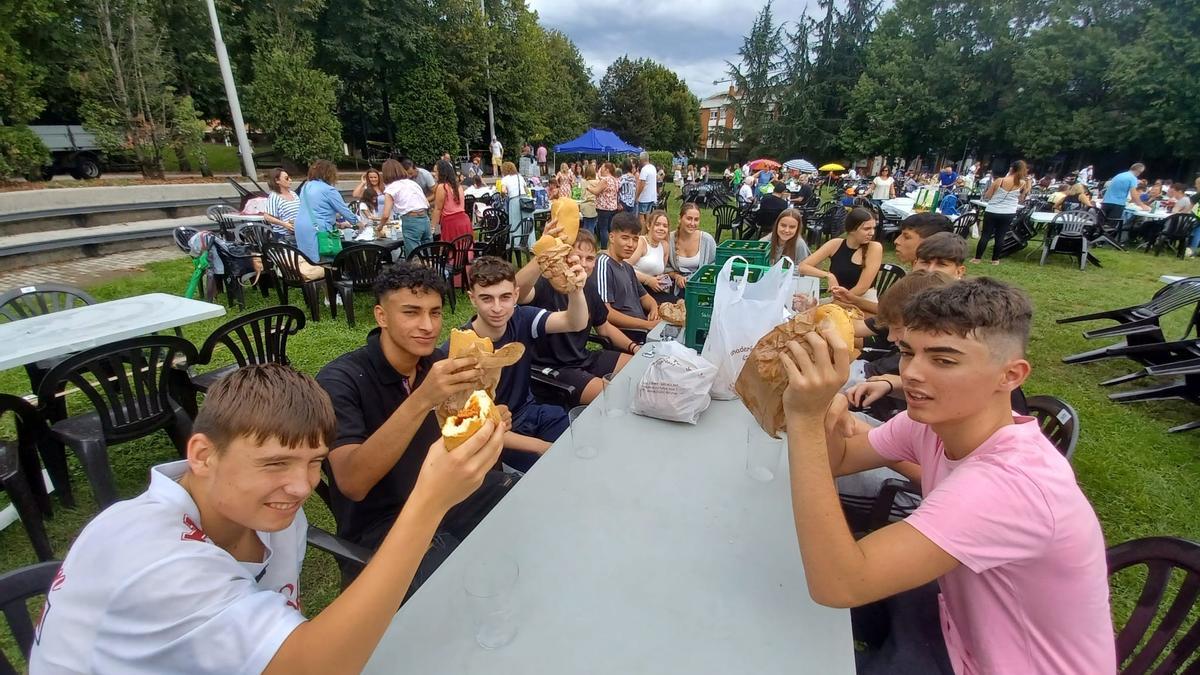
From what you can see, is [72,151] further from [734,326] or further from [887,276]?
[887,276]

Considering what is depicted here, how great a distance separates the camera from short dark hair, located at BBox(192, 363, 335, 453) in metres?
1.14

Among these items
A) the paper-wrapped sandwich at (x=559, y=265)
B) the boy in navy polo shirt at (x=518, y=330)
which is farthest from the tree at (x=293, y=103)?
the paper-wrapped sandwich at (x=559, y=265)

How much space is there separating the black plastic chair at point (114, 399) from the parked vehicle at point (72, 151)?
60.5ft

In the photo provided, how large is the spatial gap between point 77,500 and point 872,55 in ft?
132

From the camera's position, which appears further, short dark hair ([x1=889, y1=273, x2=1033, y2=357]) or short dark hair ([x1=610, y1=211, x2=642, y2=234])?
short dark hair ([x1=610, y1=211, x2=642, y2=234])

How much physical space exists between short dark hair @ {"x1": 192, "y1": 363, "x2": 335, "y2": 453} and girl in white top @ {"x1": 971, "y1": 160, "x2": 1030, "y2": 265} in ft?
36.9

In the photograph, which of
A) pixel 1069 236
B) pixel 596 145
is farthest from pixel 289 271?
pixel 596 145

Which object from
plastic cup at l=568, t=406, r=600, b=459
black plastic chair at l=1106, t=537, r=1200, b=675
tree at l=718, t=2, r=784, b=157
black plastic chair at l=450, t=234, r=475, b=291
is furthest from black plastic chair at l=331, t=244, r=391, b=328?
tree at l=718, t=2, r=784, b=157

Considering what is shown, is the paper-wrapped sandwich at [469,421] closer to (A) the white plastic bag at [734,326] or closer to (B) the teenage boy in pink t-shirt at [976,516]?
(B) the teenage boy in pink t-shirt at [976,516]

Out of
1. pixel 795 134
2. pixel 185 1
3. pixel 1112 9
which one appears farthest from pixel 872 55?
pixel 185 1

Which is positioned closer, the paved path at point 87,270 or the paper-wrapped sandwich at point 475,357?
the paper-wrapped sandwich at point 475,357

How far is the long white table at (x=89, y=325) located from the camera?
2.93 metres

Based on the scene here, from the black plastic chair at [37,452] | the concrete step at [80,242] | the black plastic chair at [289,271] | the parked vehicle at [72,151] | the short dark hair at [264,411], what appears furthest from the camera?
the parked vehicle at [72,151]

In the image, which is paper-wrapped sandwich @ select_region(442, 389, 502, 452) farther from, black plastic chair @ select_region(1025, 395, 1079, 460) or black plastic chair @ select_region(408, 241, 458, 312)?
black plastic chair @ select_region(408, 241, 458, 312)
